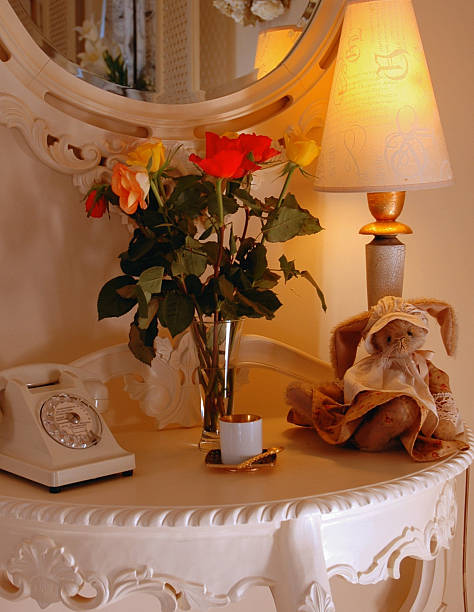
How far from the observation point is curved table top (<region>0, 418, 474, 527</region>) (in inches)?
34.0

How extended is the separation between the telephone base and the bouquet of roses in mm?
178

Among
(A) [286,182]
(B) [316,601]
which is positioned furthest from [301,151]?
(B) [316,601]

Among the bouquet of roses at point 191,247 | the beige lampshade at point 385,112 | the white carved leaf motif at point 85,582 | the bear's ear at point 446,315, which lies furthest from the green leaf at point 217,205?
the white carved leaf motif at point 85,582

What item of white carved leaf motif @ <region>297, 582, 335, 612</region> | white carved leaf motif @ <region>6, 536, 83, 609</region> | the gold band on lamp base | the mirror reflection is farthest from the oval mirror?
white carved leaf motif @ <region>297, 582, 335, 612</region>

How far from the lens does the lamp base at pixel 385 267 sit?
127 cm

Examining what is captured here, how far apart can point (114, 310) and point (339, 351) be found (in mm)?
372

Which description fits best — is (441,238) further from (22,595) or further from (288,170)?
(22,595)

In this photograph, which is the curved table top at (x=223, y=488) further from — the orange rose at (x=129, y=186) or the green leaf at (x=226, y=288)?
the orange rose at (x=129, y=186)

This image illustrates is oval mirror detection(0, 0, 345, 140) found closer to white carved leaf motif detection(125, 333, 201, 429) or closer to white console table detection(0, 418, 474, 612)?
white carved leaf motif detection(125, 333, 201, 429)

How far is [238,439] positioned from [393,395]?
22 cm

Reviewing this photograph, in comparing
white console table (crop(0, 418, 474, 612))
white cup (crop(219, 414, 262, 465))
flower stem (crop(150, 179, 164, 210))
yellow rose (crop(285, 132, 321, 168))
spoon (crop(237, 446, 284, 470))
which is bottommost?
white console table (crop(0, 418, 474, 612))

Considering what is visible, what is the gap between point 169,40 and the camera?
131 centimetres

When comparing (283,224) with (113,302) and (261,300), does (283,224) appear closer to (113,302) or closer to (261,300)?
(261,300)

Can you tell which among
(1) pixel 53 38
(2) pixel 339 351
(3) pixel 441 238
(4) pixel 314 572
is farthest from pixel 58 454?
(3) pixel 441 238
